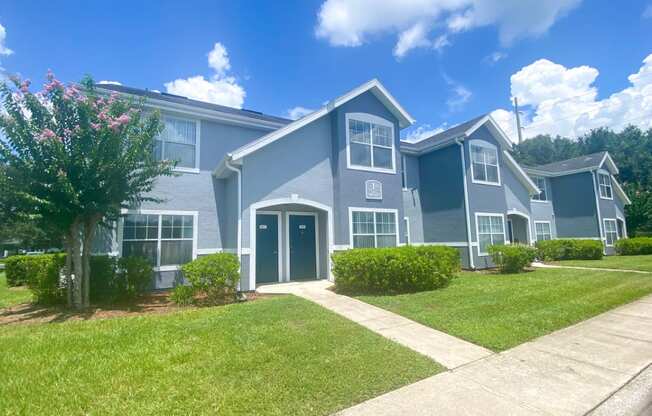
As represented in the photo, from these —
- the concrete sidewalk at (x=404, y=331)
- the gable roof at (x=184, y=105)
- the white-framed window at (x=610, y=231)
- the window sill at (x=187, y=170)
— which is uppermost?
the gable roof at (x=184, y=105)

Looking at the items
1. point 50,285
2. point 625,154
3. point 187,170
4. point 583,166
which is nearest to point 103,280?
point 50,285

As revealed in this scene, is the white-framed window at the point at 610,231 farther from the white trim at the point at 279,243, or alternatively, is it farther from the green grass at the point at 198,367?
the green grass at the point at 198,367

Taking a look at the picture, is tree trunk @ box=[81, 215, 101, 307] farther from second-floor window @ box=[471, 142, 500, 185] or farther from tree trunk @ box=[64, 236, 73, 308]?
second-floor window @ box=[471, 142, 500, 185]

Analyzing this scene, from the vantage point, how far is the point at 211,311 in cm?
744

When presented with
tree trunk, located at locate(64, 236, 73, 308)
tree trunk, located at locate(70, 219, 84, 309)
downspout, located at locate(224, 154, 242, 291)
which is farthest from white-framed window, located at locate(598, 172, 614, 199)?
tree trunk, located at locate(64, 236, 73, 308)

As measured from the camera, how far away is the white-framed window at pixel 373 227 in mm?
12336

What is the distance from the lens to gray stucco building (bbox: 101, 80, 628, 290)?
34.7 feet

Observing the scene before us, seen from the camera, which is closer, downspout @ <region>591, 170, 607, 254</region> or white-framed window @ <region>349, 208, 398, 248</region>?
white-framed window @ <region>349, 208, 398, 248</region>

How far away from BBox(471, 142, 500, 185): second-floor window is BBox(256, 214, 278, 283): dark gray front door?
10746mm

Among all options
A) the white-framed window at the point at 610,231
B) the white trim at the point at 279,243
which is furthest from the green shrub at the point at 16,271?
the white-framed window at the point at 610,231

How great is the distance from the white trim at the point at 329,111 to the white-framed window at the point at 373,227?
3827mm

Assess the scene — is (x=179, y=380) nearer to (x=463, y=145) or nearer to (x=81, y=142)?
(x=81, y=142)

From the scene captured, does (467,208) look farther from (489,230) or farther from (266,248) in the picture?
(266,248)

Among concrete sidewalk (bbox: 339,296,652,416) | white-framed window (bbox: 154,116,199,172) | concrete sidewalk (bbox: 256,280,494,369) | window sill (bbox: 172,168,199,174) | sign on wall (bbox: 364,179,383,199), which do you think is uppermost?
white-framed window (bbox: 154,116,199,172)
